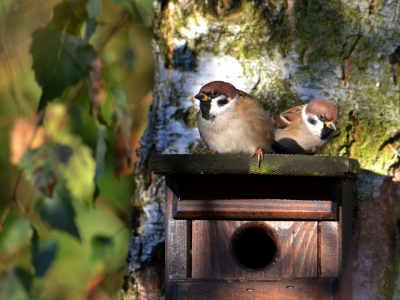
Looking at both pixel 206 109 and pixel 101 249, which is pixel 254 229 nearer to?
pixel 206 109

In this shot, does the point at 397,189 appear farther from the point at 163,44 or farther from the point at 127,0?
the point at 127,0

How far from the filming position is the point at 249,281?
6.70ft

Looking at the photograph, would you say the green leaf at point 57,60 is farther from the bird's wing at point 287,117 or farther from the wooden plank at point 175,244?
the bird's wing at point 287,117

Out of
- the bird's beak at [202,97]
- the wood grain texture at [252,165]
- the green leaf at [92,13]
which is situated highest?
the green leaf at [92,13]

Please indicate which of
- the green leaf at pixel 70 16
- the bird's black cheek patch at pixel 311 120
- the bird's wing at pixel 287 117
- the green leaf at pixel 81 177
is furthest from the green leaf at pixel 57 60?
the bird's black cheek patch at pixel 311 120

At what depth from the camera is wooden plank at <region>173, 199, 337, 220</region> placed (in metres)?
2.06

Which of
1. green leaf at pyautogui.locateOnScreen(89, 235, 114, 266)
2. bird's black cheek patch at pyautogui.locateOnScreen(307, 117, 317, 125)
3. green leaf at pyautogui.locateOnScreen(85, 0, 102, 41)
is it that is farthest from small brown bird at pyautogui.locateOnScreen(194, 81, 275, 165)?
green leaf at pyautogui.locateOnScreen(89, 235, 114, 266)

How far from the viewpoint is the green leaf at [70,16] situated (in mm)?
2688

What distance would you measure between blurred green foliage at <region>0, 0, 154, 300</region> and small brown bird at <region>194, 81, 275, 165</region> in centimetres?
38

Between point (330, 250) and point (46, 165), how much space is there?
3.90ft

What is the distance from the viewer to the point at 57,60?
93.5 inches

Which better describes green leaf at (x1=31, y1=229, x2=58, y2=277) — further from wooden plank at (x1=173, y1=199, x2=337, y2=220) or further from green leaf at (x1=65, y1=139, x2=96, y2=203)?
wooden plank at (x1=173, y1=199, x2=337, y2=220)

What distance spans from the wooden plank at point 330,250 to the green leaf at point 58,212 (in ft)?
3.37

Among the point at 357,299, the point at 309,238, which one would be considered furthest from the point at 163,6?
the point at 357,299
